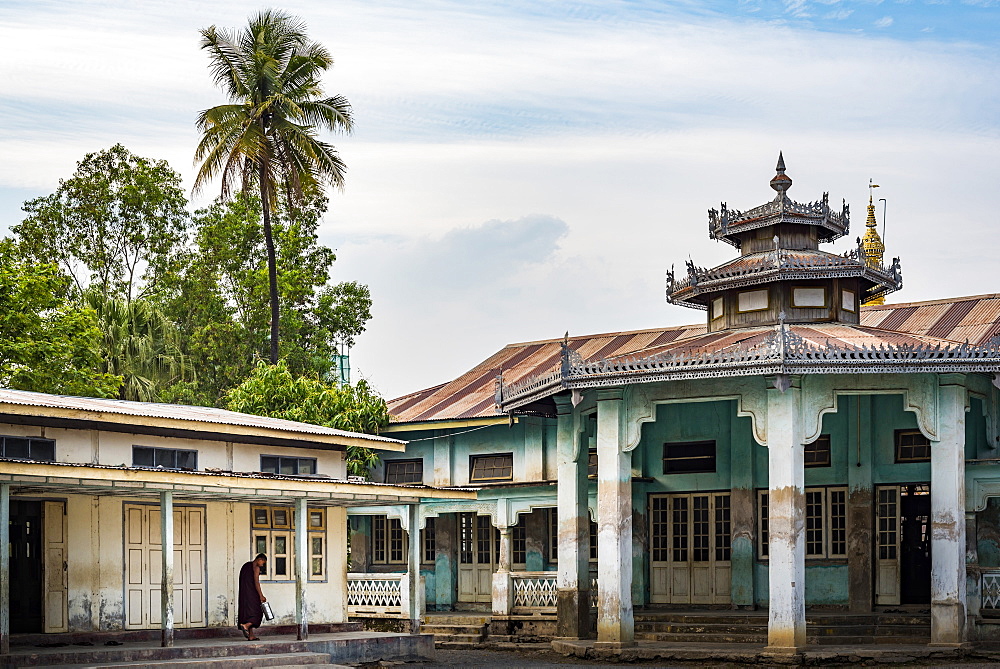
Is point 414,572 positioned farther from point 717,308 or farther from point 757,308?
point 757,308

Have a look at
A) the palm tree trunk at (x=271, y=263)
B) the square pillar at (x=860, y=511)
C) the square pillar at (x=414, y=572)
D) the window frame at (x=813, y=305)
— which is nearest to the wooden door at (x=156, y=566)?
the square pillar at (x=414, y=572)

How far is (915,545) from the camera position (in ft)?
90.5

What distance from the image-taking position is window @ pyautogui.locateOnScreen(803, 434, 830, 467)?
2852cm

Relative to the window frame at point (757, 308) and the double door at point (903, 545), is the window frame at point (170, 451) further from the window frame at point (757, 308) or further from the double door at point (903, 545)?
the double door at point (903, 545)

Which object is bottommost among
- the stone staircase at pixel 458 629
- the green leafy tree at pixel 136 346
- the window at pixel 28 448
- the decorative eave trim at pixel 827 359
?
the stone staircase at pixel 458 629

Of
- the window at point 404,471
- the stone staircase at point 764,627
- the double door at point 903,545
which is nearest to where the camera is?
the stone staircase at point 764,627

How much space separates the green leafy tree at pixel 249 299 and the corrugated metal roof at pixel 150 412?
19352 millimetres

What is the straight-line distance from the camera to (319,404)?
113 ft

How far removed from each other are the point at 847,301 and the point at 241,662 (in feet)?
46.1

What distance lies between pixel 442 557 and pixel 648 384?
9.03m

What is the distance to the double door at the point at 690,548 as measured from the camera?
2953 cm

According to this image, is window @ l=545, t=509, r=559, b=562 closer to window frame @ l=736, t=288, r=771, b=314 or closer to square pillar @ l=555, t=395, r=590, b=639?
square pillar @ l=555, t=395, r=590, b=639

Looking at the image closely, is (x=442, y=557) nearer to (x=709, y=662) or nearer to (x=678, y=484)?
(x=678, y=484)

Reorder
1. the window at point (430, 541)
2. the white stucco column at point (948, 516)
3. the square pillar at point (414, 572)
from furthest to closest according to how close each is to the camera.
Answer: the window at point (430, 541) < the square pillar at point (414, 572) < the white stucco column at point (948, 516)
